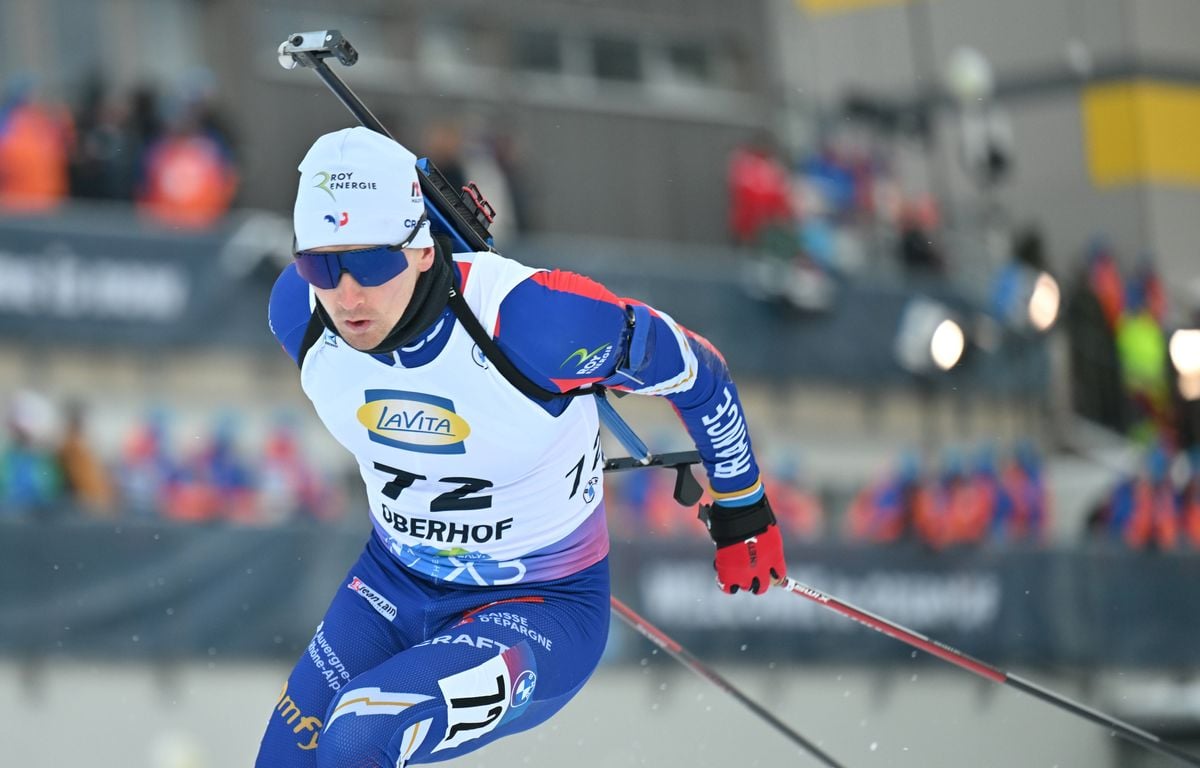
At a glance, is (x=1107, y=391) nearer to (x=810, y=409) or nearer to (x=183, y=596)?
(x=810, y=409)

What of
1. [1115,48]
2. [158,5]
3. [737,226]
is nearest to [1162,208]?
[1115,48]

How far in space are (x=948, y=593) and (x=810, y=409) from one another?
311 cm

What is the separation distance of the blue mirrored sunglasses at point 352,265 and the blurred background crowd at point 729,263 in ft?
18.4

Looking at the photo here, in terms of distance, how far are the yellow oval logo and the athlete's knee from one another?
23.4 inches

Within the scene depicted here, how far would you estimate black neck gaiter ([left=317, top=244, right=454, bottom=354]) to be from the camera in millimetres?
3863

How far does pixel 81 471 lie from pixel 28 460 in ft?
0.92

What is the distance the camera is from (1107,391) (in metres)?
15.4

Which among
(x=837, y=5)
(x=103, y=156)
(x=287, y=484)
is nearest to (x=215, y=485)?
(x=287, y=484)

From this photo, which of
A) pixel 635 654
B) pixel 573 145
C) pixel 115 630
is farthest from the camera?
pixel 573 145

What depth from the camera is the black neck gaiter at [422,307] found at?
3863 millimetres

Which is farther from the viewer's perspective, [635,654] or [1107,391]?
[1107,391]

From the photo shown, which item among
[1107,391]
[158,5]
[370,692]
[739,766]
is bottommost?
[1107,391]

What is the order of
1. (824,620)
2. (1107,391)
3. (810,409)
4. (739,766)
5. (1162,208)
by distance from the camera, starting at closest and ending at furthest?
(739,766)
(824,620)
(810,409)
(1107,391)
(1162,208)

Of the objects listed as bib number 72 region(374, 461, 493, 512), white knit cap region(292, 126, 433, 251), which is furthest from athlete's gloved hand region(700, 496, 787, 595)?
white knit cap region(292, 126, 433, 251)
